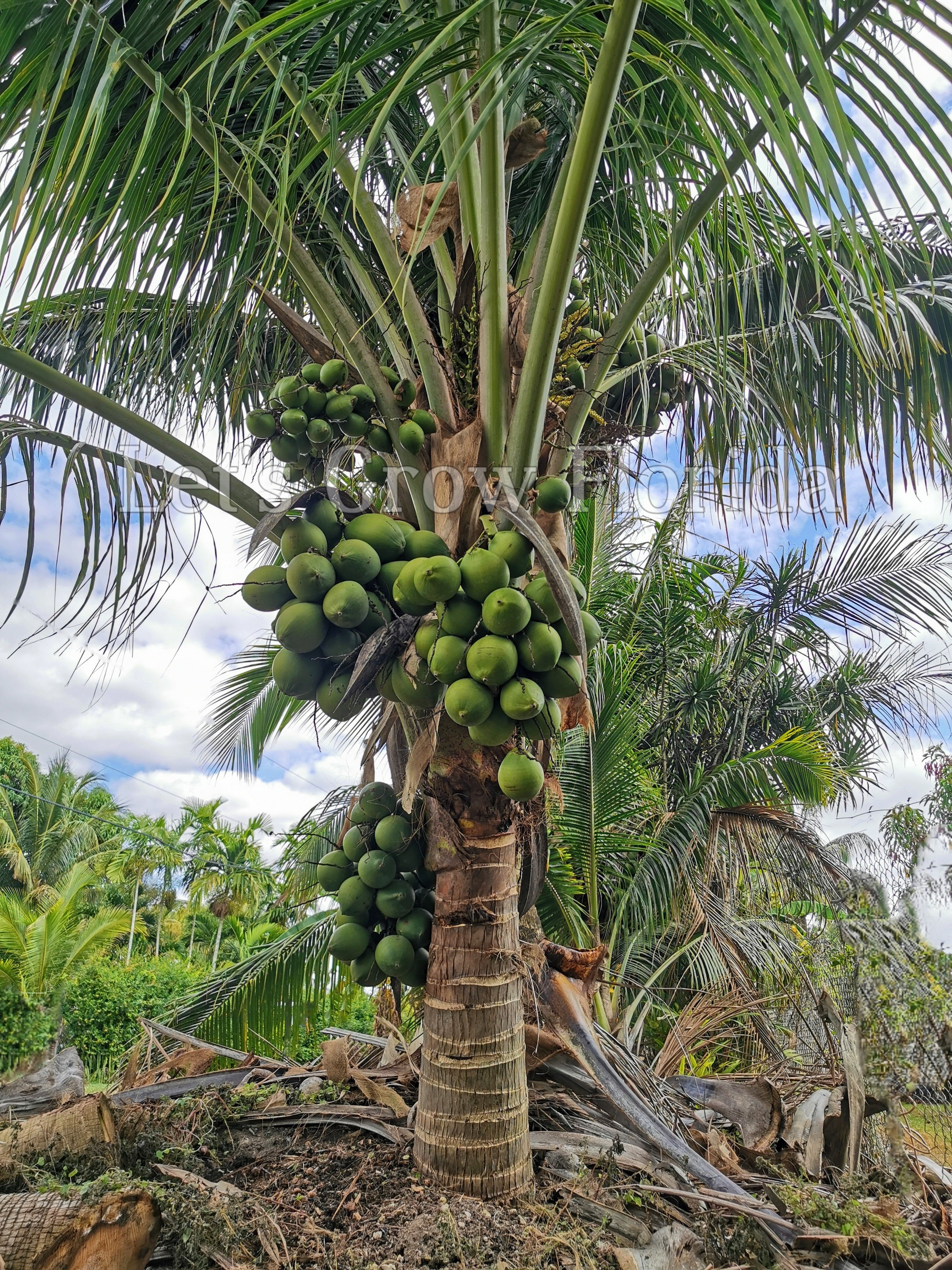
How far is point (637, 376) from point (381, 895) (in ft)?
7.95

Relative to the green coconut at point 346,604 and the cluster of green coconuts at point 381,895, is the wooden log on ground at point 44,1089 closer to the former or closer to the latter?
the cluster of green coconuts at point 381,895

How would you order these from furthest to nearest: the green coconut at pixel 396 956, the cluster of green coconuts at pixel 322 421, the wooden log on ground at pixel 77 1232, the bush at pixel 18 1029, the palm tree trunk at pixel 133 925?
the palm tree trunk at pixel 133 925 → the bush at pixel 18 1029 → the green coconut at pixel 396 956 → the cluster of green coconuts at pixel 322 421 → the wooden log on ground at pixel 77 1232

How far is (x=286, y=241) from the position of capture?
2.14 meters

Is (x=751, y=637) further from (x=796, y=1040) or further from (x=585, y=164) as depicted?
(x=585, y=164)

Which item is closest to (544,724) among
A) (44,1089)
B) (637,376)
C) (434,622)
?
(434,622)

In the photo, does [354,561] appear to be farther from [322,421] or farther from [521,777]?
[521,777]

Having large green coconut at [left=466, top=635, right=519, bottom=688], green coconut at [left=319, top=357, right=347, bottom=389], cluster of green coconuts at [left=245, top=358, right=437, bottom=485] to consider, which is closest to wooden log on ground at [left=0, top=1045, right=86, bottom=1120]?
large green coconut at [left=466, top=635, right=519, bottom=688]

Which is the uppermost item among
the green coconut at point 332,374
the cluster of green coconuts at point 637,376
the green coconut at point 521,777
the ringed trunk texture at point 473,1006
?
the cluster of green coconuts at point 637,376

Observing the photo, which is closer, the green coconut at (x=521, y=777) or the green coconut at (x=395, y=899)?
the green coconut at (x=521, y=777)

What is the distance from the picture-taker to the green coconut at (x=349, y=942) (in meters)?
1.98

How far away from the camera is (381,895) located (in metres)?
2.02

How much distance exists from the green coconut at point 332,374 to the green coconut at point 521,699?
0.85m

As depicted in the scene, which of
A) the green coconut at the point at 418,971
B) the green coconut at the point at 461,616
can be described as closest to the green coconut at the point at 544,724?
the green coconut at the point at 461,616

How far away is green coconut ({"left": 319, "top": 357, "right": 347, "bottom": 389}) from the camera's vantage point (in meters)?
1.88
